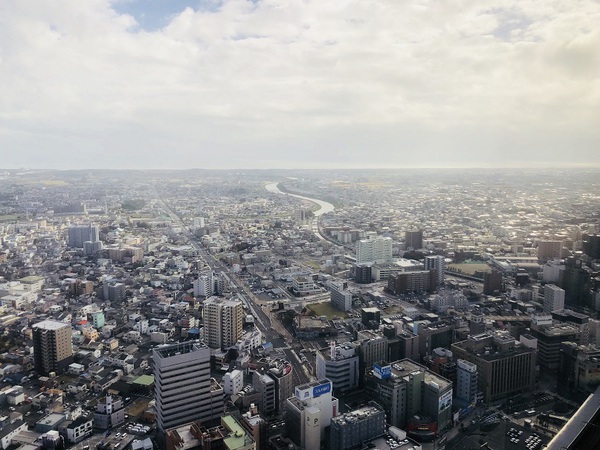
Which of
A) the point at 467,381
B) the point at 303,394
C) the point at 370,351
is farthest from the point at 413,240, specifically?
the point at 303,394

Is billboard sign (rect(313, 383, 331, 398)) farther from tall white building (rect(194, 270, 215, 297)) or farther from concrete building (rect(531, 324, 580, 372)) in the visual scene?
tall white building (rect(194, 270, 215, 297))

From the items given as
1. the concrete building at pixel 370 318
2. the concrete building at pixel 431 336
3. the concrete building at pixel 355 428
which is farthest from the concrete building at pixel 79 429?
the concrete building at pixel 370 318

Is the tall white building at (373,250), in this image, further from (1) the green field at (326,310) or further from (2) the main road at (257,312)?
(1) the green field at (326,310)

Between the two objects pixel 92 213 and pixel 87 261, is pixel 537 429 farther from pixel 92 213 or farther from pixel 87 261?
pixel 92 213

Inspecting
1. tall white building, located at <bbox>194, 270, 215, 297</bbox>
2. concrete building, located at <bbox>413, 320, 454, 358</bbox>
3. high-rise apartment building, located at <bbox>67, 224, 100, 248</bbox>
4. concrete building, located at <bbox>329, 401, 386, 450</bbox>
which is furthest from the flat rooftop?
high-rise apartment building, located at <bbox>67, 224, 100, 248</bbox>

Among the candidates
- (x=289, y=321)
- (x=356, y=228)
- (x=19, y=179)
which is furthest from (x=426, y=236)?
(x=19, y=179)

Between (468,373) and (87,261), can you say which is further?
(87,261)

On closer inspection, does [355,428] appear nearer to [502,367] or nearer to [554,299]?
[502,367]
